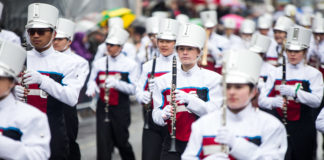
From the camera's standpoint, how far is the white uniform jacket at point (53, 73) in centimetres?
679

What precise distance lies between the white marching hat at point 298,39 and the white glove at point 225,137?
422 centimetres

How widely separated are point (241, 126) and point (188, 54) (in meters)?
2.09

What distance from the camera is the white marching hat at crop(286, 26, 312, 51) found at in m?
8.71

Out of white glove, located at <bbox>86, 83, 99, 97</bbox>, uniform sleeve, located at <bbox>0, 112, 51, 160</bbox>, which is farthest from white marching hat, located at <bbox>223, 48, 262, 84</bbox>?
white glove, located at <bbox>86, 83, 99, 97</bbox>

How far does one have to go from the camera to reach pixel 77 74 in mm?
7160

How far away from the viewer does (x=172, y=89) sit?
21.9ft

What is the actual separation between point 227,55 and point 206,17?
394 inches

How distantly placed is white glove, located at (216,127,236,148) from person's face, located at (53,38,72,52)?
5.17 meters

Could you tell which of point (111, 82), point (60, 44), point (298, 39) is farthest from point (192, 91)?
point (60, 44)

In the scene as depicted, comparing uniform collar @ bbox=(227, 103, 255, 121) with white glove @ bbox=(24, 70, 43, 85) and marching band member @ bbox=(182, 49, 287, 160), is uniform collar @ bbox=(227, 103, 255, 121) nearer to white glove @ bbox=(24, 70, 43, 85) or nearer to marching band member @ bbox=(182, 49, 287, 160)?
marching band member @ bbox=(182, 49, 287, 160)

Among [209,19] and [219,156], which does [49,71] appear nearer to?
[219,156]

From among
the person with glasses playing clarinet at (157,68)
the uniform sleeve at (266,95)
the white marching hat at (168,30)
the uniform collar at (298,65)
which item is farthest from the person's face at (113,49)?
the uniform collar at (298,65)

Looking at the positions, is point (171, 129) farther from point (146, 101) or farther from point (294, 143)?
point (294, 143)

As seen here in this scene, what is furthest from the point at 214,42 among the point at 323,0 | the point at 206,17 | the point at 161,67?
the point at 323,0
